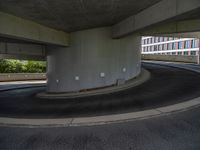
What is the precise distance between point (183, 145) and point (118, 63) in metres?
9.38

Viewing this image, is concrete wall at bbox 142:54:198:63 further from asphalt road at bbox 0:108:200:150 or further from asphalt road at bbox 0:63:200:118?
asphalt road at bbox 0:108:200:150

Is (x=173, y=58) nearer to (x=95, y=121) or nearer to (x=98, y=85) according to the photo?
(x=98, y=85)

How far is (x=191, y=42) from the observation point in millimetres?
56250

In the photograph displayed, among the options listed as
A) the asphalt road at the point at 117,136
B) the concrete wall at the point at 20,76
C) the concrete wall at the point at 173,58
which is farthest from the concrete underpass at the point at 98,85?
the concrete wall at the point at 20,76

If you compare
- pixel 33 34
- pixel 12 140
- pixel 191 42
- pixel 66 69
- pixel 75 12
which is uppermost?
pixel 191 42

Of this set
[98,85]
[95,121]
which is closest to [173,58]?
[98,85]

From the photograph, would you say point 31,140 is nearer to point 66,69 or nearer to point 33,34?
point 33,34

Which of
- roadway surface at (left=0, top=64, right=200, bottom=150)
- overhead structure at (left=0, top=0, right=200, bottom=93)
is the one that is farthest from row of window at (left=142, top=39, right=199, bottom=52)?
roadway surface at (left=0, top=64, right=200, bottom=150)

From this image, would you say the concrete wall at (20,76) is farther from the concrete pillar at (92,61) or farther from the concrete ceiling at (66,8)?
the concrete ceiling at (66,8)

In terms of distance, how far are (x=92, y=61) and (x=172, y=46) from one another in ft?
214

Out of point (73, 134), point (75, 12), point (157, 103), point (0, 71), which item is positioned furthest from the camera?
point (0, 71)

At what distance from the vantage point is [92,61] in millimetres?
11727

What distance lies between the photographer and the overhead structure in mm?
6750

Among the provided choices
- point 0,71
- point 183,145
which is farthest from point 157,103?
point 0,71
